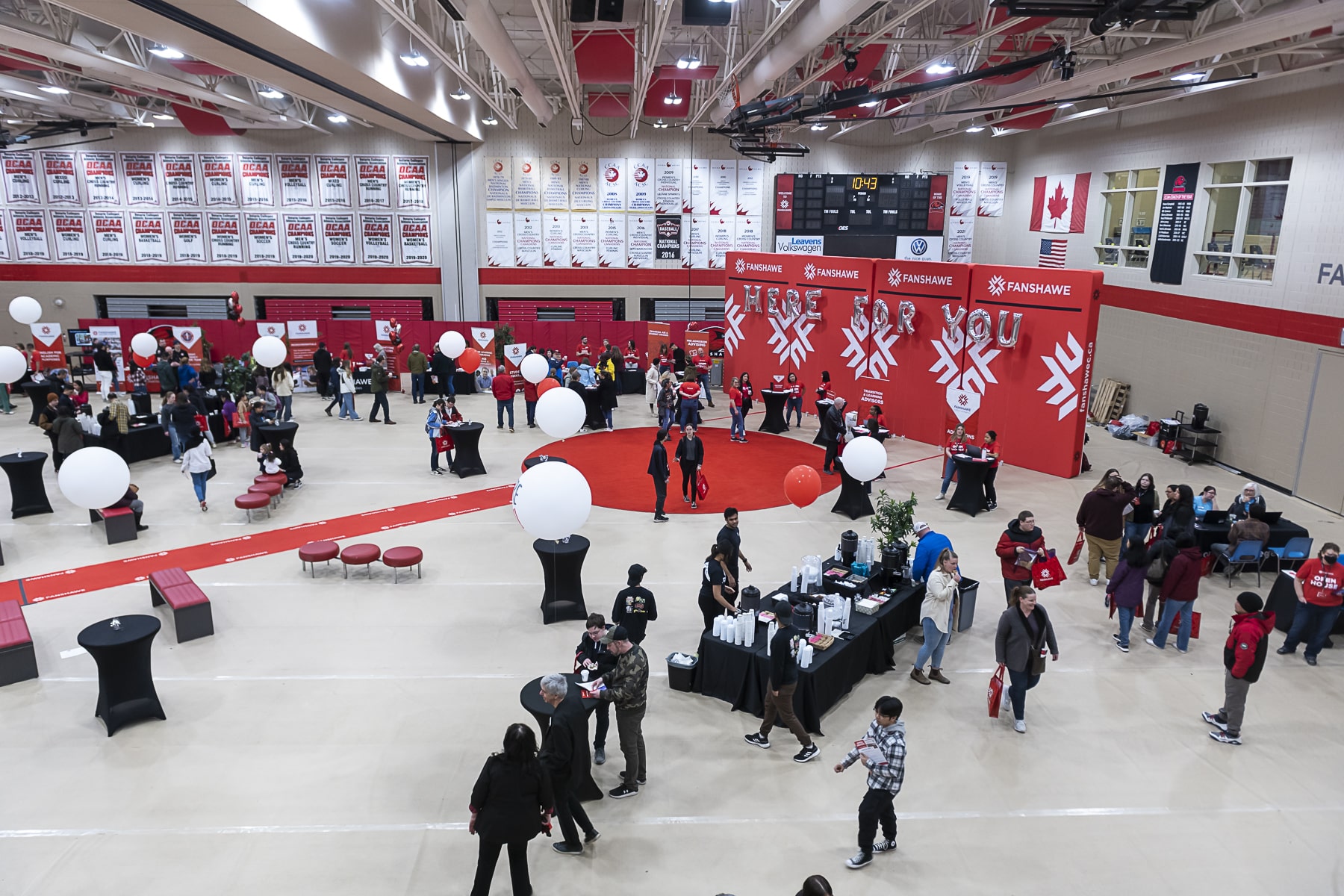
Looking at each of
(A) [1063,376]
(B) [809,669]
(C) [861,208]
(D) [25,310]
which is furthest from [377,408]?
(B) [809,669]

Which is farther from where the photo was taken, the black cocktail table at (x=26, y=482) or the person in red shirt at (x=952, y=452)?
the person in red shirt at (x=952, y=452)

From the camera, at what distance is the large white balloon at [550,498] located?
7.71 meters

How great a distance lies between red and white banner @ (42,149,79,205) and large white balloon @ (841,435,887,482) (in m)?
24.0

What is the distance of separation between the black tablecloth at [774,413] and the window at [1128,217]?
8.75 meters

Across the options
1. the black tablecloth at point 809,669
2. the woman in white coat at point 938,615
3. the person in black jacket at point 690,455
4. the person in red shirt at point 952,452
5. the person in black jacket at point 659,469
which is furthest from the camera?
the person in red shirt at point 952,452

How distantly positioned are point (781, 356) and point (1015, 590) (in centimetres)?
Result: 1353

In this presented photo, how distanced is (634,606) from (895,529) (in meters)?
2.95

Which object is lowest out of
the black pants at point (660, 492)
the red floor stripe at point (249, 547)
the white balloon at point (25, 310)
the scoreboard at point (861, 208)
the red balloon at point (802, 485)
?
the red floor stripe at point (249, 547)

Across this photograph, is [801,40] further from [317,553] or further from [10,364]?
[10,364]

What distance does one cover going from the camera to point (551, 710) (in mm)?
5926

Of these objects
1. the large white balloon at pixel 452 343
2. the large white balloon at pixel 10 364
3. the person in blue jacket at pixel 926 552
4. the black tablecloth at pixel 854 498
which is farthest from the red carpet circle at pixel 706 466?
the large white balloon at pixel 10 364

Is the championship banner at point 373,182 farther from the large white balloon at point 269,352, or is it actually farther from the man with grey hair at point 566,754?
the man with grey hair at point 566,754

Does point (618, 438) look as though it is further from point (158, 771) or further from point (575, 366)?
point (158, 771)

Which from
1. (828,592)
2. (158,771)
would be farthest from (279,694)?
(828,592)
